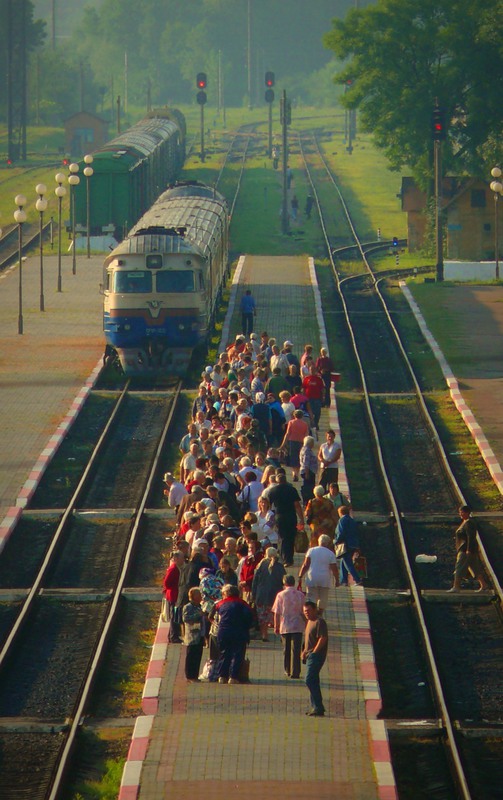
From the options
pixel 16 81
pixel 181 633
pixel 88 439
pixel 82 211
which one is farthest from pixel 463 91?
pixel 16 81

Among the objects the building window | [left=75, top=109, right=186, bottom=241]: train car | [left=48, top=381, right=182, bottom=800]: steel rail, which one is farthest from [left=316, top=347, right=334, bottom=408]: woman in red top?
the building window

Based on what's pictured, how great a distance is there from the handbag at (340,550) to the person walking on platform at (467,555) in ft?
5.31

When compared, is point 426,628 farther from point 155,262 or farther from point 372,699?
point 155,262

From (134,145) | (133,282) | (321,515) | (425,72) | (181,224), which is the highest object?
(425,72)

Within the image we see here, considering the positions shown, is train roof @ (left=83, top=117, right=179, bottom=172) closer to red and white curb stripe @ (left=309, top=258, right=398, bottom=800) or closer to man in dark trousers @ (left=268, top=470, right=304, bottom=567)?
man in dark trousers @ (left=268, top=470, right=304, bottom=567)

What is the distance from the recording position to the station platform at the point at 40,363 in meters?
27.3

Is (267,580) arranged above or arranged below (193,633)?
above

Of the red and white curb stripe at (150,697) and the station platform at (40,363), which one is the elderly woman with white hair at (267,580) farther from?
the station platform at (40,363)

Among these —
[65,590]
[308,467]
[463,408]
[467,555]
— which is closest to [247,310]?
[463,408]

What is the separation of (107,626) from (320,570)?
2871 mm

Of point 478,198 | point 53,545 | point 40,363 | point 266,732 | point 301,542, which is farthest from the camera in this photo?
point 478,198

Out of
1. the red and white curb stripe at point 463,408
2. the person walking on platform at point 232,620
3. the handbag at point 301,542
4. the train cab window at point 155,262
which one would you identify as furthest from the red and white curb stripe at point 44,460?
the red and white curb stripe at point 463,408

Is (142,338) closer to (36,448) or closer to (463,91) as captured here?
(36,448)

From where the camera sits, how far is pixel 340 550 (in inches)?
780
